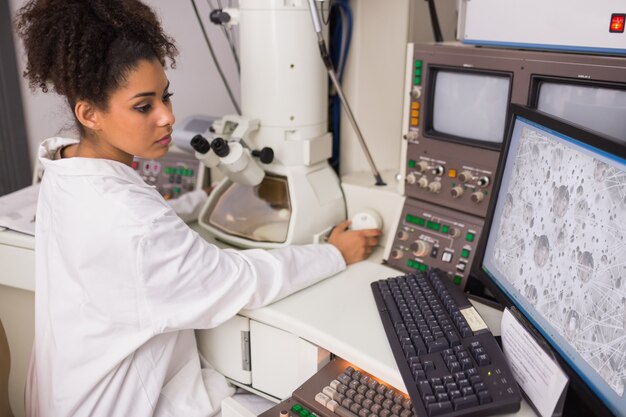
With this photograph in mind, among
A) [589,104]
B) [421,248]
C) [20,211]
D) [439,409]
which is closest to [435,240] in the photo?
[421,248]

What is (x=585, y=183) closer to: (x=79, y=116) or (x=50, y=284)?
(x=79, y=116)

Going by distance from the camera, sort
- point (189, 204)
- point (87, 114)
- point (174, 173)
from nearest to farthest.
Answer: point (87, 114) < point (189, 204) < point (174, 173)

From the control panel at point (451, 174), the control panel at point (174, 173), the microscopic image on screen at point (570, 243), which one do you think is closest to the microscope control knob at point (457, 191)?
the control panel at point (451, 174)

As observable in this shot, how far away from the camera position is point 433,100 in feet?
4.58

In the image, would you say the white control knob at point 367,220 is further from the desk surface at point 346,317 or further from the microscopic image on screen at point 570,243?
the microscopic image on screen at point 570,243

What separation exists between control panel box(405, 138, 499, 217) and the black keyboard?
19 centimetres

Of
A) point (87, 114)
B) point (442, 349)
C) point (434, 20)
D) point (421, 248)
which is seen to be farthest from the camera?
point (434, 20)

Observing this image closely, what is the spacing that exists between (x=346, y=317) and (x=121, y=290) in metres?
0.46

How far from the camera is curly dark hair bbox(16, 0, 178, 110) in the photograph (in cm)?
107

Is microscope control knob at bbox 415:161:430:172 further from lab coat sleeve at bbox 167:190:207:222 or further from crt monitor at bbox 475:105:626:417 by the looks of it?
lab coat sleeve at bbox 167:190:207:222

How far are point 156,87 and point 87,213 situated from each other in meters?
0.28

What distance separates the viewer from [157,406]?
49.6 inches

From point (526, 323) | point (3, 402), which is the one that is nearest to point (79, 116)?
point (3, 402)

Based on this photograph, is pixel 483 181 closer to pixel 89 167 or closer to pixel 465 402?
pixel 465 402
